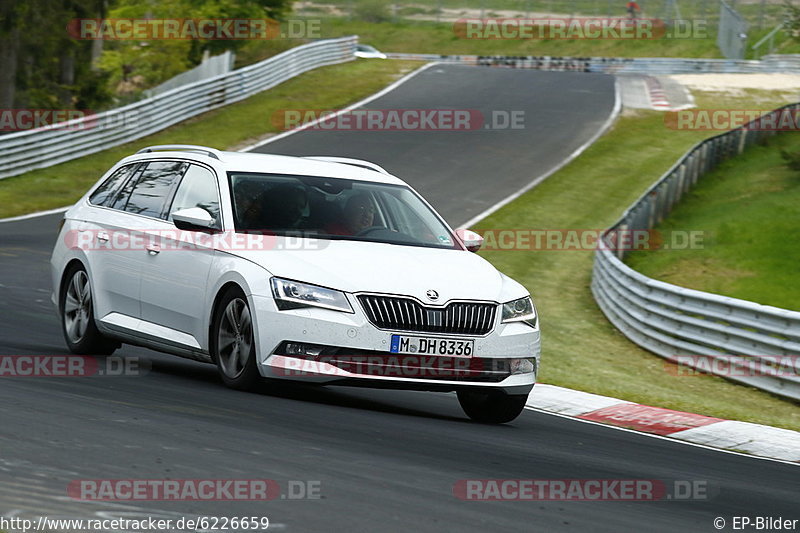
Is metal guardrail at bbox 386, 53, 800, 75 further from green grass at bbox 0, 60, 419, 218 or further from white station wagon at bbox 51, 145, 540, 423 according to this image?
white station wagon at bbox 51, 145, 540, 423

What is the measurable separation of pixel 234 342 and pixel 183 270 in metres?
0.82

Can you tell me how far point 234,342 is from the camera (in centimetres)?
877

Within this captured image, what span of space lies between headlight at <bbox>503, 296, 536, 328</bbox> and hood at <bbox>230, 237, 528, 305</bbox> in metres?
0.05

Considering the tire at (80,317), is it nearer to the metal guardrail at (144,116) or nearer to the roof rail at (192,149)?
the roof rail at (192,149)

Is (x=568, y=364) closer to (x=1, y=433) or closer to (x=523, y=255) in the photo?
(x=1, y=433)

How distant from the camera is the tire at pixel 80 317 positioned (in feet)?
33.9

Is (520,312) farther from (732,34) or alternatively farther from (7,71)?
(732,34)

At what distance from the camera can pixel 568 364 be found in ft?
48.9

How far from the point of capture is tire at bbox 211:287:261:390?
8.59 metres

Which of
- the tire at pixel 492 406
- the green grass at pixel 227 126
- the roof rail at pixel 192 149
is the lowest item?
the green grass at pixel 227 126

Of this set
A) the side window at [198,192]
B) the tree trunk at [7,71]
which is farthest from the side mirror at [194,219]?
the tree trunk at [7,71]

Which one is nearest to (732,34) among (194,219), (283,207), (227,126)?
(227,126)

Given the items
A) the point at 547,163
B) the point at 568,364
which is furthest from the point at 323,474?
the point at 547,163

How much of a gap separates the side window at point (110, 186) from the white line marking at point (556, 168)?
53.5ft
